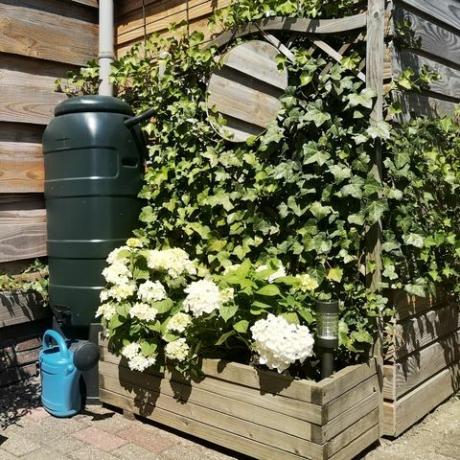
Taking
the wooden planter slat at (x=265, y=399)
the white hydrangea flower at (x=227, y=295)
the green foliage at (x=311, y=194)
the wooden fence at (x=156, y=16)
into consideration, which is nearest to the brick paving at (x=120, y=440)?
the wooden planter slat at (x=265, y=399)

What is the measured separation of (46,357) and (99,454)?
76cm

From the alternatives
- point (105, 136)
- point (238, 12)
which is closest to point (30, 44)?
point (105, 136)

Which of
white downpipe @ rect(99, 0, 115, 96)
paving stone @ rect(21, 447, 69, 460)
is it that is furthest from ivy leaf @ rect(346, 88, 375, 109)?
paving stone @ rect(21, 447, 69, 460)

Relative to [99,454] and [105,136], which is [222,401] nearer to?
[99,454]

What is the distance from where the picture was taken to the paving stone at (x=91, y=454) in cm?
267

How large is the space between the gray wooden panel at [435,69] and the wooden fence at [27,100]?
7.38ft

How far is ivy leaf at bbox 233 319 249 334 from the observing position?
261 cm

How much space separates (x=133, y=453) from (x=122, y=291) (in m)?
0.80

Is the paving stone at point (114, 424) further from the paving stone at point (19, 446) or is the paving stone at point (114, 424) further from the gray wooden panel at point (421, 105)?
the gray wooden panel at point (421, 105)

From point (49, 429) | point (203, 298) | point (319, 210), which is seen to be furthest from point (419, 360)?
point (49, 429)

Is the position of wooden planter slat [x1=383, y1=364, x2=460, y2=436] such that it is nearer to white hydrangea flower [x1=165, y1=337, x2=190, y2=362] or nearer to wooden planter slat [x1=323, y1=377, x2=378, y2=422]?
wooden planter slat [x1=323, y1=377, x2=378, y2=422]

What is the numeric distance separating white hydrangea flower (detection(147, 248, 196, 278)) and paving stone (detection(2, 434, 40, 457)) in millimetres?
1064

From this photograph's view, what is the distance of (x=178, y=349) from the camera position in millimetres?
2756

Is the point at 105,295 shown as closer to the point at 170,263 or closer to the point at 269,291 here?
the point at 170,263
